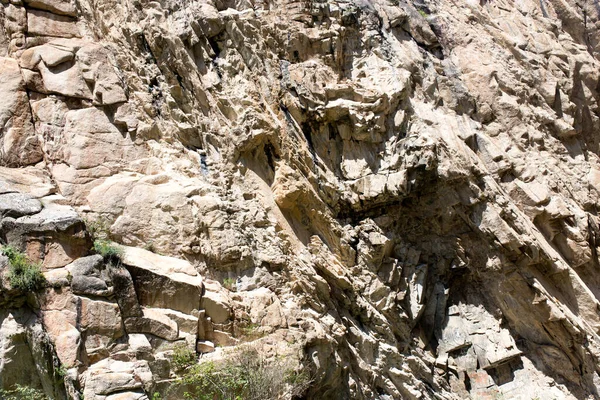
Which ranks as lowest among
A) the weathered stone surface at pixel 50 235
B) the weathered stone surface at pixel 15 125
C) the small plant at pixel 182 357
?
the small plant at pixel 182 357

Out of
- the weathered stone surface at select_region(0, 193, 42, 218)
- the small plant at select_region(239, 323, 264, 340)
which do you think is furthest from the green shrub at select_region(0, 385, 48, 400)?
the small plant at select_region(239, 323, 264, 340)

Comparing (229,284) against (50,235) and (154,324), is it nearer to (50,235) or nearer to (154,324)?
(154,324)

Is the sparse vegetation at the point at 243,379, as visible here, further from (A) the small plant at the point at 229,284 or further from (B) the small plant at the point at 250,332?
(A) the small plant at the point at 229,284

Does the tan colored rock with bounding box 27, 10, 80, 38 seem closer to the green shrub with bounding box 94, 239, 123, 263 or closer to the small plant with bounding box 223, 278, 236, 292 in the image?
the green shrub with bounding box 94, 239, 123, 263

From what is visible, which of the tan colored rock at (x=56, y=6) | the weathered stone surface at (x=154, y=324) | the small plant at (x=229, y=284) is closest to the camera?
the weathered stone surface at (x=154, y=324)

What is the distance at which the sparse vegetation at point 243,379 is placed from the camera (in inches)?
299

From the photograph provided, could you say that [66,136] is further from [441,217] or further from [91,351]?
[441,217]

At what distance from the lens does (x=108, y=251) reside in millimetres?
7703

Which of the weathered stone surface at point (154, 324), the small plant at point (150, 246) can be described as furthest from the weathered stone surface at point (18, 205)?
the weathered stone surface at point (154, 324)

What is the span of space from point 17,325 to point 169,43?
6.12m

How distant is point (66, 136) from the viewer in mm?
8953

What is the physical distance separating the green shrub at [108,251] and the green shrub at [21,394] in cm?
179

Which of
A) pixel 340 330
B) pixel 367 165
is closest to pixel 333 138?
pixel 367 165

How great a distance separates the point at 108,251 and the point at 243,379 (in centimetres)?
233
